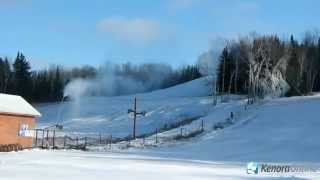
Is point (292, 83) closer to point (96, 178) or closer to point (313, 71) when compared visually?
point (313, 71)

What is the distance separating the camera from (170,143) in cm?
5803

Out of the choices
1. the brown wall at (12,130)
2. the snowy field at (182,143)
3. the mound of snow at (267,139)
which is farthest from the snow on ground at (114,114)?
the brown wall at (12,130)

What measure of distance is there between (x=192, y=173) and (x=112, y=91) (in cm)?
13934

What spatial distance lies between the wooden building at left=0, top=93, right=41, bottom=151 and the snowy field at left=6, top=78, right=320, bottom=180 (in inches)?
226

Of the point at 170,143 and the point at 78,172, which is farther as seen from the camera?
the point at 170,143

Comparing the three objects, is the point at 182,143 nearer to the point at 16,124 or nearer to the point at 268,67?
the point at 16,124

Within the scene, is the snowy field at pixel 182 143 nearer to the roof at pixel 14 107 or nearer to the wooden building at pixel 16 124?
the wooden building at pixel 16 124

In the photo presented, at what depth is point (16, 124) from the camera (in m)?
54.7

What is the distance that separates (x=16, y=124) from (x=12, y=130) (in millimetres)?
792

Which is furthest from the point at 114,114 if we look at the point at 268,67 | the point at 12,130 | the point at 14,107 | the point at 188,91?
the point at 12,130

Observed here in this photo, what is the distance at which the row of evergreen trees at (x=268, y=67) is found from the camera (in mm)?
95875

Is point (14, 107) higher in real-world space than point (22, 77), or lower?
lower

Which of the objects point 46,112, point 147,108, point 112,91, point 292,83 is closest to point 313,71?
point 292,83

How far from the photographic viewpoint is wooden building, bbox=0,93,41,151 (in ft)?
176
